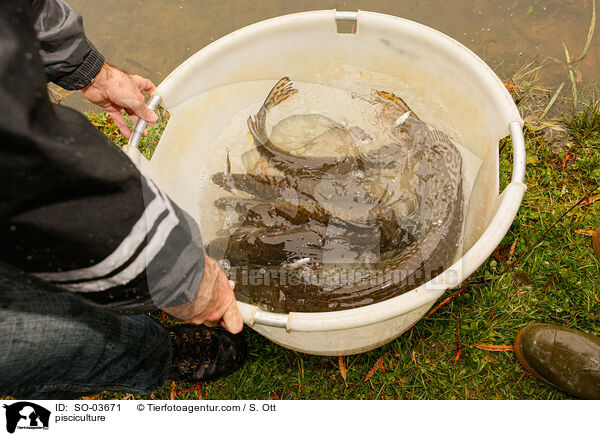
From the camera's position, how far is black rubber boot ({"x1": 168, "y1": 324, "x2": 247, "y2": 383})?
225 centimetres

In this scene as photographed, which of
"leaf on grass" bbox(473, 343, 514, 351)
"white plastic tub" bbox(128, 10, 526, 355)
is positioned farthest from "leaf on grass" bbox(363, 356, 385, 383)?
"leaf on grass" bbox(473, 343, 514, 351)

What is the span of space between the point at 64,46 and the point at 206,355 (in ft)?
5.31

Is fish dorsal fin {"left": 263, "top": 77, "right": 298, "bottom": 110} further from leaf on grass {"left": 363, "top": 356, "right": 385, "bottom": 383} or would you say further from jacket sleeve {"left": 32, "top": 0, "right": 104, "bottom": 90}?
leaf on grass {"left": 363, "top": 356, "right": 385, "bottom": 383}

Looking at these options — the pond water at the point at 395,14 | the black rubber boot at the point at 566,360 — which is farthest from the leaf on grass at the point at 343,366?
the pond water at the point at 395,14

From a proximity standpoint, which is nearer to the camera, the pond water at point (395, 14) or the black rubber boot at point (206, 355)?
the black rubber boot at point (206, 355)

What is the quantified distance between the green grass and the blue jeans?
A: 568 millimetres

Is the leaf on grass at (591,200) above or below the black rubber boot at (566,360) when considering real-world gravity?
above

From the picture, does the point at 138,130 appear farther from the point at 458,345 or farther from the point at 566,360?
the point at 566,360

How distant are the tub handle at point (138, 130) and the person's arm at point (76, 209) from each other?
75cm

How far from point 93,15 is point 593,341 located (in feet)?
13.9

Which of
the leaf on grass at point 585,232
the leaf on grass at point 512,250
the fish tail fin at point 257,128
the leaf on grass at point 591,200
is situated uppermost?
the fish tail fin at point 257,128

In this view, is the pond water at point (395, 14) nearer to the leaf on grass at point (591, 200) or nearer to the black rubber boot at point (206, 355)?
the leaf on grass at point (591, 200)

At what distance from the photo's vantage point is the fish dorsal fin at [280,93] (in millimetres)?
2666

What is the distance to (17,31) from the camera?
813 millimetres
